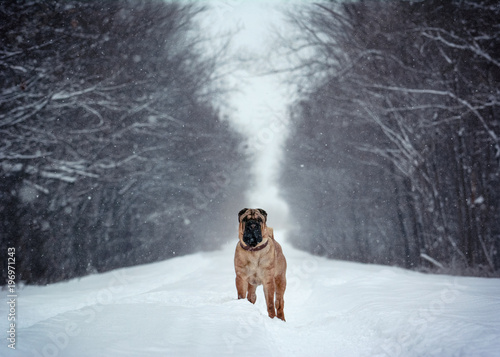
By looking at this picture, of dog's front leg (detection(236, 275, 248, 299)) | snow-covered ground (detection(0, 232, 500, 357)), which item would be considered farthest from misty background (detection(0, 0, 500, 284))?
dog's front leg (detection(236, 275, 248, 299))

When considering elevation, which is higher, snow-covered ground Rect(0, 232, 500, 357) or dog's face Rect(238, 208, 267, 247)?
dog's face Rect(238, 208, 267, 247)

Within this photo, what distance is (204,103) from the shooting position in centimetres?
1850

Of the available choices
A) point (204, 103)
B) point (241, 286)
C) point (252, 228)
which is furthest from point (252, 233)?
point (204, 103)

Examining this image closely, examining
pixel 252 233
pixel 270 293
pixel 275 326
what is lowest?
pixel 275 326

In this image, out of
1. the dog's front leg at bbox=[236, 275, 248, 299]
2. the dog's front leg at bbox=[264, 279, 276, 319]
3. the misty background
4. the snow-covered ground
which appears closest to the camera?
the snow-covered ground

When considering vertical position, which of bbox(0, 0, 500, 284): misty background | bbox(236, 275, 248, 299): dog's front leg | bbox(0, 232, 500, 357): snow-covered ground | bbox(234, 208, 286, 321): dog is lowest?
bbox(0, 232, 500, 357): snow-covered ground

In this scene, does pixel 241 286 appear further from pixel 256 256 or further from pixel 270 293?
pixel 256 256

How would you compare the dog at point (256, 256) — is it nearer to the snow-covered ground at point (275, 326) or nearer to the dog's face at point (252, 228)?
the dog's face at point (252, 228)

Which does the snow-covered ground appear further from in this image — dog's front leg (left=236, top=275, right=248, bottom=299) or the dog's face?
the dog's face

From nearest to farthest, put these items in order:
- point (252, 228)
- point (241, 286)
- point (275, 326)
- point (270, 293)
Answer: point (275, 326) → point (252, 228) → point (270, 293) → point (241, 286)

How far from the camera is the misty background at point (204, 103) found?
9.55 meters

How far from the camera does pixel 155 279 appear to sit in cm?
1262

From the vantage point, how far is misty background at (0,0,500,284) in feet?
31.3

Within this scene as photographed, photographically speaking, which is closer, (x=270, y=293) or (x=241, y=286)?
(x=270, y=293)
